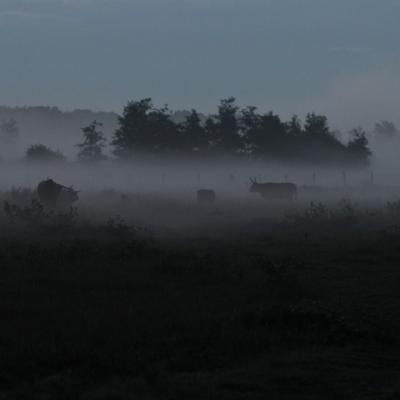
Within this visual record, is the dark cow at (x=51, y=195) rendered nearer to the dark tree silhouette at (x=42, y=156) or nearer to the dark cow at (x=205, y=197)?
the dark cow at (x=205, y=197)

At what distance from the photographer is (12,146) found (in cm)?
9862

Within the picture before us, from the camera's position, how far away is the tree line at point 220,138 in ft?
205

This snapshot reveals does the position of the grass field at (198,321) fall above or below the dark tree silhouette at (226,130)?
below

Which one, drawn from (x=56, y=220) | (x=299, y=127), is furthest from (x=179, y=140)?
(x=56, y=220)

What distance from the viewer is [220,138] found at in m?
66.3

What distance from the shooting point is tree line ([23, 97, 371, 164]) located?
205ft

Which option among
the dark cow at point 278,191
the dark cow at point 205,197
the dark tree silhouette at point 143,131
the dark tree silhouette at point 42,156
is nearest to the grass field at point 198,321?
the dark cow at point 205,197

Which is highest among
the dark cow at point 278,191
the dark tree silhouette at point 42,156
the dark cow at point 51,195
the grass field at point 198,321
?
the dark tree silhouette at point 42,156

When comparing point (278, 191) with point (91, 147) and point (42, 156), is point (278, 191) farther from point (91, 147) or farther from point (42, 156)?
point (42, 156)

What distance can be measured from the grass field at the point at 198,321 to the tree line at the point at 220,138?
41377 mm

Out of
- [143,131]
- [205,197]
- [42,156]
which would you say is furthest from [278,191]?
[42,156]

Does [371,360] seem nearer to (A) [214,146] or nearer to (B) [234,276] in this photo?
(B) [234,276]

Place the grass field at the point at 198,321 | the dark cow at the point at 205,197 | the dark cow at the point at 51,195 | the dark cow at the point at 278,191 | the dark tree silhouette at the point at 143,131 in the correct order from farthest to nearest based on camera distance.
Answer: the dark tree silhouette at the point at 143,131 → the dark cow at the point at 278,191 → the dark cow at the point at 205,197 → the dark cow at the point at 51,195 → the grass field at the point at 198,321

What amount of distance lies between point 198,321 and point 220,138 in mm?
55588
